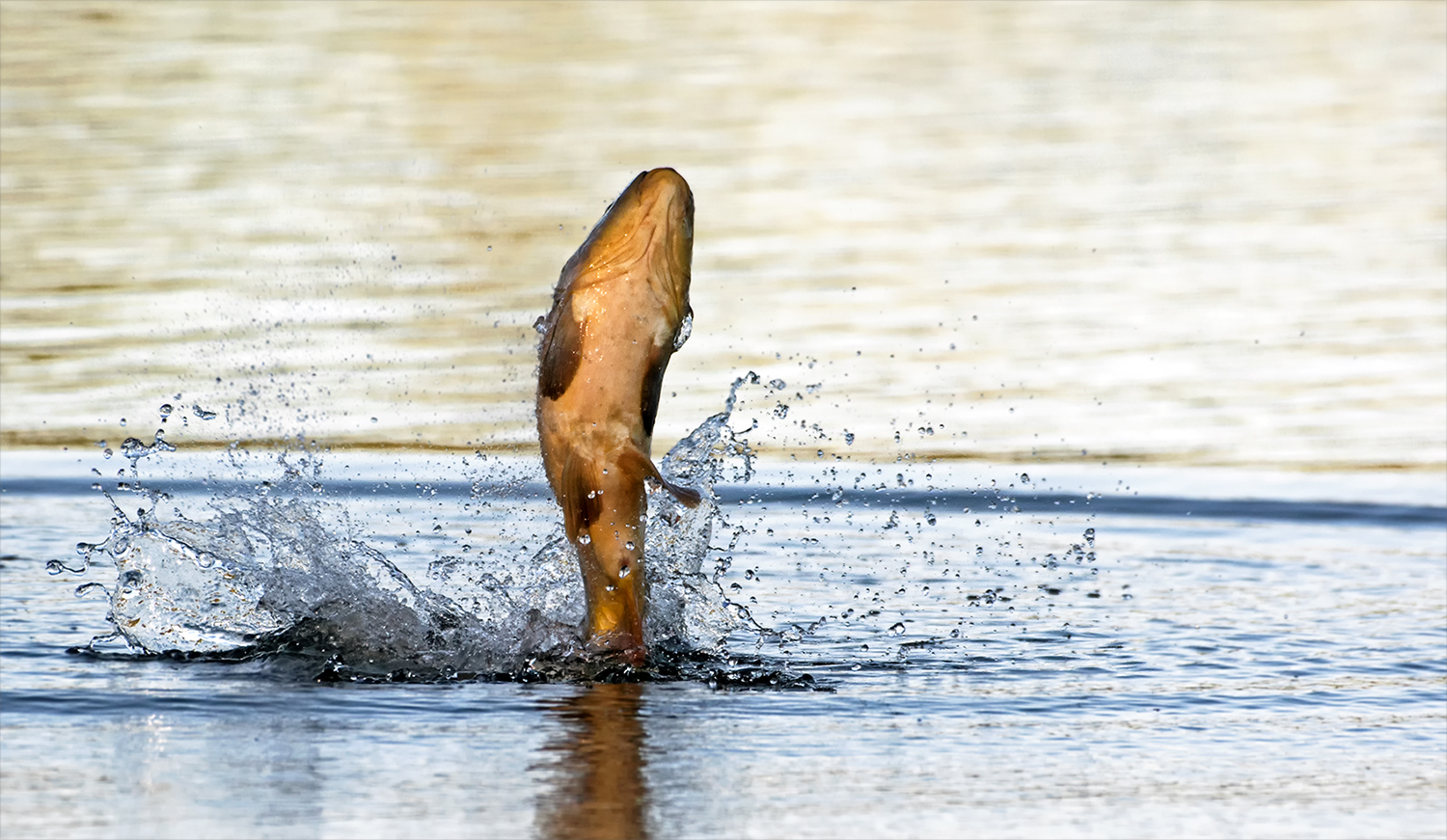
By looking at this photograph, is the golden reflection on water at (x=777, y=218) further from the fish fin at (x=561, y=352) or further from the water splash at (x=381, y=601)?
the fish fin at (x=561, y=352)

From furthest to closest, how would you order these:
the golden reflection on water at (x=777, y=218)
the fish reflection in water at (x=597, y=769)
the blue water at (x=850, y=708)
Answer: the golden reflection on water at (x=777, y=218) < the blue water at (x=850, y=708) < the fish reflection in water at (x=597, y=769)

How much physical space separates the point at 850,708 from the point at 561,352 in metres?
1.38

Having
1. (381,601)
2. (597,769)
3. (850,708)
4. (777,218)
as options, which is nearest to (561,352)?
(381,601)

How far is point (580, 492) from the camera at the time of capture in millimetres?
6531

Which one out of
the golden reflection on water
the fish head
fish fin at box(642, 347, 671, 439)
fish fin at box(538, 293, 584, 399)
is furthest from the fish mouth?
the golden reflection on water

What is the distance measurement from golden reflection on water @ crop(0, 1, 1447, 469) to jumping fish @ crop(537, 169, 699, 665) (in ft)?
10.6

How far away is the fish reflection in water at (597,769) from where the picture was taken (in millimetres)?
4434

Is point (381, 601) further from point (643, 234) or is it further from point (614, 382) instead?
point (643, 234)

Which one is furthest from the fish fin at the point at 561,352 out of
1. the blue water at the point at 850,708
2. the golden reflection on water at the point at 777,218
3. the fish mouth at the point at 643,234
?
the golden reflection on water at the point at 777,218

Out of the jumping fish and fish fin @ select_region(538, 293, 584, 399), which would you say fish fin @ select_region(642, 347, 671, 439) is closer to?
the jumping fish

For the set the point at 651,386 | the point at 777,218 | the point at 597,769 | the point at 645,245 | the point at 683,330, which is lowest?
the point at 597,769

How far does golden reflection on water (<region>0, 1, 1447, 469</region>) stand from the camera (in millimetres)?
11789

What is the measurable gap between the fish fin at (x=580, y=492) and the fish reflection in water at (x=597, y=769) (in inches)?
24.6

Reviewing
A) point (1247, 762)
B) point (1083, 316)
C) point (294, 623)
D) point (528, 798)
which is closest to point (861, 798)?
point (528, 798)
